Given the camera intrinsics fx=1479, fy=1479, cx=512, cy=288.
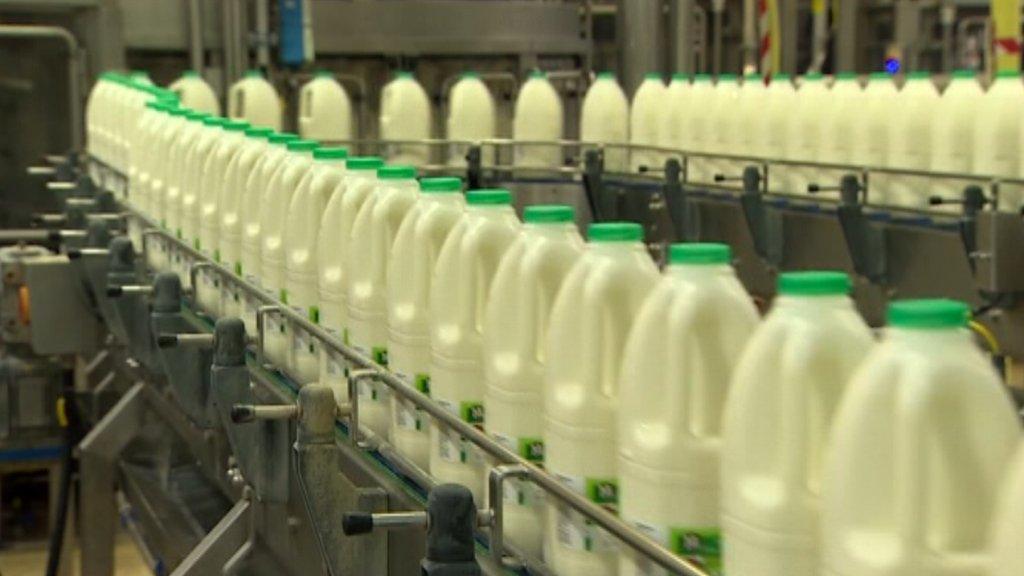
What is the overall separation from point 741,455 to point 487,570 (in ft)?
1.14

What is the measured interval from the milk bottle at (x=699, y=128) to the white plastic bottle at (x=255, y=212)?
1.78 meters

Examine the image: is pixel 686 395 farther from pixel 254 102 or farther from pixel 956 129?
pixel 254 102

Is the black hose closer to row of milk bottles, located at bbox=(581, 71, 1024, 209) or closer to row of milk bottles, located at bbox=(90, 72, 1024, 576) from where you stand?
row of milk bottles, located at bbox=(581, 71, 1024, 209)

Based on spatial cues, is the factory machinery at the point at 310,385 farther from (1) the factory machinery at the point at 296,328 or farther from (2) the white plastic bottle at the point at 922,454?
(2) the white plastic bottle at the point at 922,454

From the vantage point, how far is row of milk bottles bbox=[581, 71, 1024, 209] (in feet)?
9.47

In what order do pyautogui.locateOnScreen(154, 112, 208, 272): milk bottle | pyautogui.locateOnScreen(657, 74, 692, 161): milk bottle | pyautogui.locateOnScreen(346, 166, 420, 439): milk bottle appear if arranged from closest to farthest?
1. pyautogui.locateOnScreen(346, 166, 420, 439): milk bottle
2. pyautogui.locateOnScreen(154, 112, 208, 272): milk bottle
3. pyautogui.locateOnScreen(657, 74, 692, 161): milk bottle

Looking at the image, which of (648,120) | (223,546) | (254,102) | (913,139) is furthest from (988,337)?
(254,102)

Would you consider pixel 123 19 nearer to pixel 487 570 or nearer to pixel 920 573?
pixel 487 570

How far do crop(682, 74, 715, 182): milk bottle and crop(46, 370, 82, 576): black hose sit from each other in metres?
1.73

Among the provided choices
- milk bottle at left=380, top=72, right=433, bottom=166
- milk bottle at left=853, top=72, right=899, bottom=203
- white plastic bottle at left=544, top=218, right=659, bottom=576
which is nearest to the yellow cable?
milk bottle at left=853, top=72, right=899, bottom=203

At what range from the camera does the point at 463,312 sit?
55.6 inches

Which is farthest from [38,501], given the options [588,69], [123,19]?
[588,69]

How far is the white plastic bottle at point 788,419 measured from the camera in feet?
2.96

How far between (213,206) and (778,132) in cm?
161
